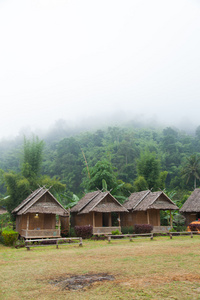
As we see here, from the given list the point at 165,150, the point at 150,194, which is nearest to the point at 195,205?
the point at 150,194

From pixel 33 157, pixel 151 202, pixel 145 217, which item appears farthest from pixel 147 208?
pixel 33 157

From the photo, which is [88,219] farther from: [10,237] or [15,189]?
[10,237]

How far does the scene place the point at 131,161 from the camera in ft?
189

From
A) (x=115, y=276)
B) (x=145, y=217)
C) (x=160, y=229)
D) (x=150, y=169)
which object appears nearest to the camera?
(x=115, y=276)

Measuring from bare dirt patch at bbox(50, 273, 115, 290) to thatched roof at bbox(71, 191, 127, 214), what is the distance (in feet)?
42.8

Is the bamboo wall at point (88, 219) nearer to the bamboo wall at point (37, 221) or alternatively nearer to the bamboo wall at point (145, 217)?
the bamboo wall at point (37, 221)

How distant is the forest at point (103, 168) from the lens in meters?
26.0

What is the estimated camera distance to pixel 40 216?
21469 millimetres

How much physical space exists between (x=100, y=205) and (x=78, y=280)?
47.3ft

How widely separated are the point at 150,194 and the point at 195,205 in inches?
168

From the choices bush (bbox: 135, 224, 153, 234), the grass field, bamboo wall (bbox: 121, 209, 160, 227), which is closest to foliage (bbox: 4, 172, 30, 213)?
bamboo wall (bbox: 121, 209, 160, 227)

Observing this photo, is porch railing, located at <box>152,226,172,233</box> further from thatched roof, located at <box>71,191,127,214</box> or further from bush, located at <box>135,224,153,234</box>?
thatched roof, located at <box>71,191,127,214</box>

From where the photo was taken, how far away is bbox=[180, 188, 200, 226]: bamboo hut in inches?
958

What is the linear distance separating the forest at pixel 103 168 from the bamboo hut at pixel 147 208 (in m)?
2.56
